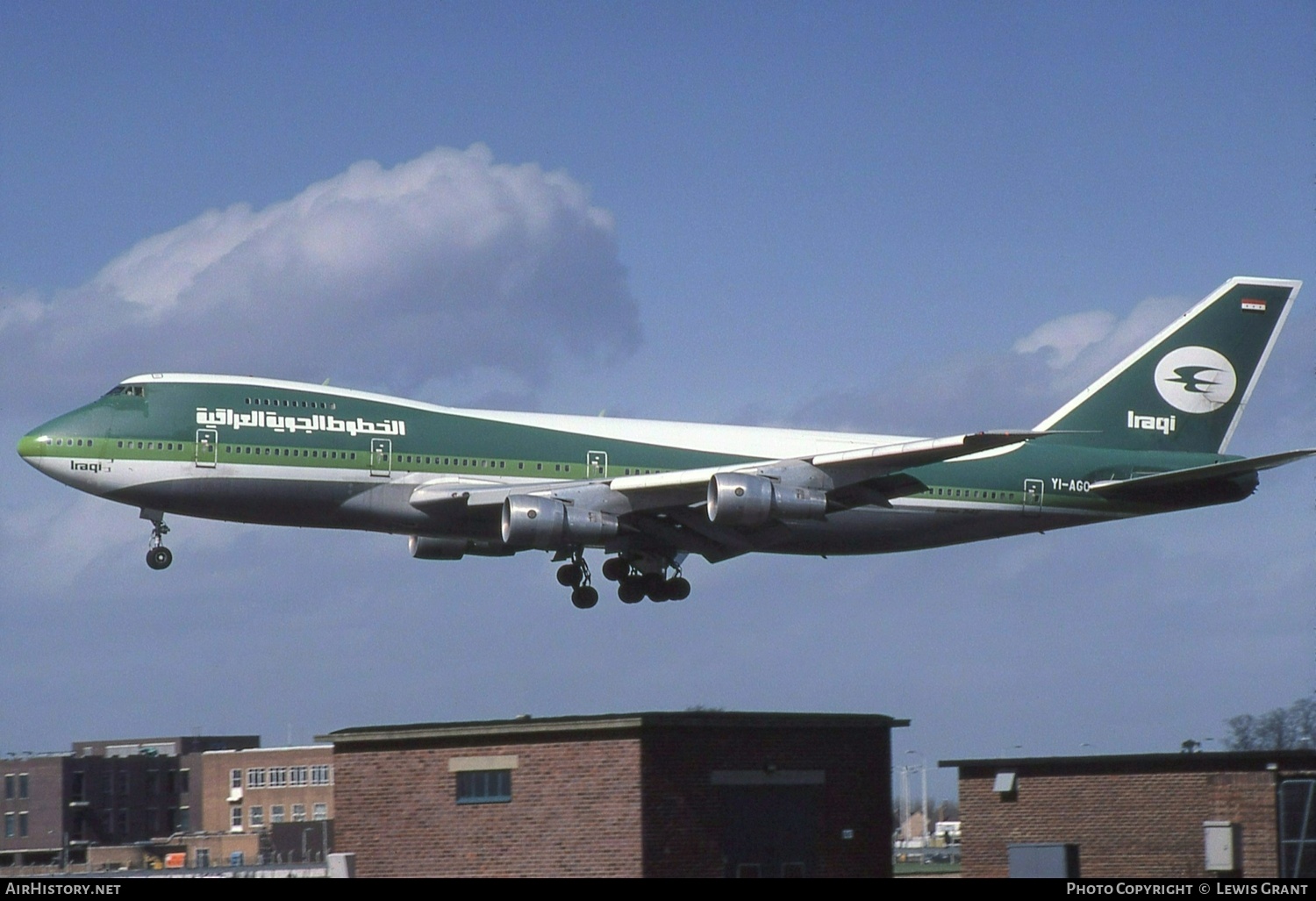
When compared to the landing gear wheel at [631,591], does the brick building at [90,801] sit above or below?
below

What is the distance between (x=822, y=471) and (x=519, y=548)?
29.9 ft

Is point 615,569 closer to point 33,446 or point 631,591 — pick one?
point 631,591

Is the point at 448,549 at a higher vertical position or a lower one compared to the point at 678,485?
lower

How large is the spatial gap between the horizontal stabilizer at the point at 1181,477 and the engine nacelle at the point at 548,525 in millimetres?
17806

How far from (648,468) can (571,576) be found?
531 cm

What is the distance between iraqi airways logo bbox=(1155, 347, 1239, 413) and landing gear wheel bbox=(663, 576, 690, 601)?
18223 millimetres

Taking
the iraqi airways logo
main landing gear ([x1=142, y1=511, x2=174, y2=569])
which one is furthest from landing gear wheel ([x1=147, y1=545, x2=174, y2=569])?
the iraqi airways logo

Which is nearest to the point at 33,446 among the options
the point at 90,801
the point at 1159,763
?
the point at 1159,763

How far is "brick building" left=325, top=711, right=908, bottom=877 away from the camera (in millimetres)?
A: 36438

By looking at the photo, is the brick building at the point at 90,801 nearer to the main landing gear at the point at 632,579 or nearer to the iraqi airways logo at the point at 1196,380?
the main landing gear at the point at 632,579

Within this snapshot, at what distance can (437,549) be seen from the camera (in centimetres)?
5425

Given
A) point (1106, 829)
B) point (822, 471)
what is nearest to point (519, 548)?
point (822, 471)

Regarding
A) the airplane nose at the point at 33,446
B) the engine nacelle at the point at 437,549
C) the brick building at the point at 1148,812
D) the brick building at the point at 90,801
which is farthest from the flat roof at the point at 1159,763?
the brick building at the point at 90,801

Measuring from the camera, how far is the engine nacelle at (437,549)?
53.8 metres
